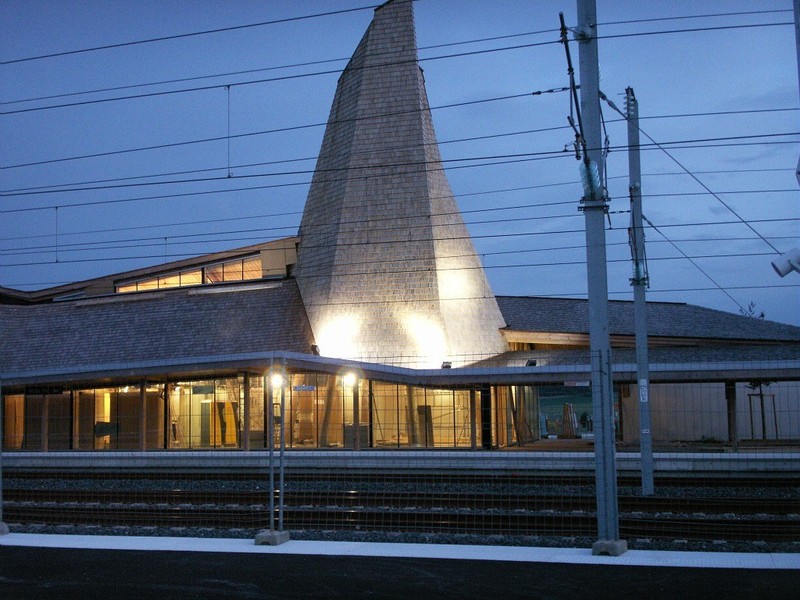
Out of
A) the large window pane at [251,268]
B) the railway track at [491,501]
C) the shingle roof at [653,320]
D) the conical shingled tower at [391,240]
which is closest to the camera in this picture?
the railway track at [491,501]

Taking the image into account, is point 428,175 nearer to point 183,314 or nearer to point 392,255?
point 392,255

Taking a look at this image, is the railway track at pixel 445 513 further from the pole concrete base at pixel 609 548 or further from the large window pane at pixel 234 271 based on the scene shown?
the large window pane at pixel 234 271

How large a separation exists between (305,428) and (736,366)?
12.4 metres

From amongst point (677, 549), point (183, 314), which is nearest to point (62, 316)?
point (183, 314)

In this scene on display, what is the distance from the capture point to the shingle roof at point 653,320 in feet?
106

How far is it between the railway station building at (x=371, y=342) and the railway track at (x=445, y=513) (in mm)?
9326

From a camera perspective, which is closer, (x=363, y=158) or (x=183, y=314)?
(x=363, y=158)

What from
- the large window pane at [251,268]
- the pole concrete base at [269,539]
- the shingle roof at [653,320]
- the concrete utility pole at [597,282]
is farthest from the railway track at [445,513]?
the large window pane at [251,268]

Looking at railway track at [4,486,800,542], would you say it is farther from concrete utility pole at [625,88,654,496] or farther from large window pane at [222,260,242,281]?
large window pane at [222,260,242,281]

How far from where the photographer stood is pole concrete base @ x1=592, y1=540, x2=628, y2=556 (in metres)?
9.71

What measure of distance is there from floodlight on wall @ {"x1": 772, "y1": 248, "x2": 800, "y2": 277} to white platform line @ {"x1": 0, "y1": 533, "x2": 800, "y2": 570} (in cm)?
286

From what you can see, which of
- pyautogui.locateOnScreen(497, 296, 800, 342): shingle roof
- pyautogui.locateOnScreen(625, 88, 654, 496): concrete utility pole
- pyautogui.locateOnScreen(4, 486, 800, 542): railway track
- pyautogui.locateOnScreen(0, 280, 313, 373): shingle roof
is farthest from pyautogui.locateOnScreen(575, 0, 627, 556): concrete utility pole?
pyautogui.locateOnScreen(497, 296, 800, 342): shingle roof

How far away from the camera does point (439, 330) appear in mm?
29562

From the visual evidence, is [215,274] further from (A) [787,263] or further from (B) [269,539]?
(A) [787,263]
